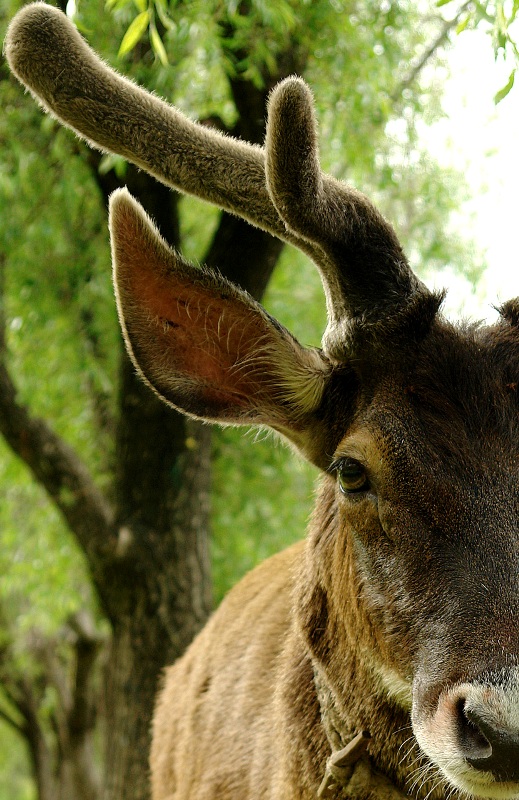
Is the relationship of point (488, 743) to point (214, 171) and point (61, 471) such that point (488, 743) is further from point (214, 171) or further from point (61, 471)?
point (61, 471)

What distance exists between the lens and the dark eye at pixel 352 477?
3.29 m

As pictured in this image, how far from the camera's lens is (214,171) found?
3.55 m

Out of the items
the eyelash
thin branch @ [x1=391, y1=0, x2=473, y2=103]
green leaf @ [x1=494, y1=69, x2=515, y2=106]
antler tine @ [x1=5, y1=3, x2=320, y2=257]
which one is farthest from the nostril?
thin branch @ [x1=391, y1=0, x2=473, y2=103]

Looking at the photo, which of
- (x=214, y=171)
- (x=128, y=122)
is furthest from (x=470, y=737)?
(x=128, y=122)

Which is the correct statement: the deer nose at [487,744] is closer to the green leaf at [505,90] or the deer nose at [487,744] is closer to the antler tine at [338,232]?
the antler tine at [338,232]

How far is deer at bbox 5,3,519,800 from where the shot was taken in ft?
9.40

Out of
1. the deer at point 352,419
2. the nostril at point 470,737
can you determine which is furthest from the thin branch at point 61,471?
the nostril at point 470,737

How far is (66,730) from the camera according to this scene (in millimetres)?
15367

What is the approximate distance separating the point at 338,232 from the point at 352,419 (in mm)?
636

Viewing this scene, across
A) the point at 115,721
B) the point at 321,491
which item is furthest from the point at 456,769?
the point at 115,721

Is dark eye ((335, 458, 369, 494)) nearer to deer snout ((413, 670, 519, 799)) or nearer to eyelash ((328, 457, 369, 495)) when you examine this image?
A: eyelash ((328, 457, 369, 495))

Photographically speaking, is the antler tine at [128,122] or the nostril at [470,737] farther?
the antler tine at [128,122]

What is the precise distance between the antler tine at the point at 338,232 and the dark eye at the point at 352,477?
0.45 meters

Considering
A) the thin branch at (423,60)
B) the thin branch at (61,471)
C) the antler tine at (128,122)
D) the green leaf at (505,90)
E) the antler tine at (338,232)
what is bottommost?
the thin branch at (61,471)
